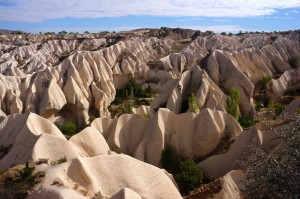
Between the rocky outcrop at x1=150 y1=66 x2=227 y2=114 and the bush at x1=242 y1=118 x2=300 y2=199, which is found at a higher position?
the bush at x1=242 y1=118 x2=300 y2=199

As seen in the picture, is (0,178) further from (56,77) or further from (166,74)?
(166,74)

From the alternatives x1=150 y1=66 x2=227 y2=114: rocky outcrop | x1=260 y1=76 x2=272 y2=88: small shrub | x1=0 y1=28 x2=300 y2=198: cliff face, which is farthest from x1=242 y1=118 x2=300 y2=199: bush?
x1=260 y1=76 x2=272 y2=88: small shrub

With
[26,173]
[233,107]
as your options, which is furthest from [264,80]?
[26,173]

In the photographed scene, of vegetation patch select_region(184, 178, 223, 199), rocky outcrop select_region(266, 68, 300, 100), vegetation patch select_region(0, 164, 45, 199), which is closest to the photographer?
vegetation patch select_region(0, 164, 45, 199)

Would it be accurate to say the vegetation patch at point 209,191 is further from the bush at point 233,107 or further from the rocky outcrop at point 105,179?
the bush at point 233,107

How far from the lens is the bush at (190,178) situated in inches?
712

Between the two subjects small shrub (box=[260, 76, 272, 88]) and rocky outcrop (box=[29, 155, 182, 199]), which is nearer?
rocky outcrop (box=[29, 155, 182, 199])

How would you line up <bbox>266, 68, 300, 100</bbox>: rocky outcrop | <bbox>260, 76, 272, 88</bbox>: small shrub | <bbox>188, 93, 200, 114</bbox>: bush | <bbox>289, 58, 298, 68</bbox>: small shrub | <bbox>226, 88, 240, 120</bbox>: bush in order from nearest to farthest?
1. <bbox>188, 93, 200, 114</bbox>: bush
2. <bbox>226, 88, 240, 120</bbox>: bush
3. <bbox>266, 68, 300, 100</bbox>: rocky outcrop
4. <bbox>260, 76, 272, 88</bbox>: small shrub
5. <bbox>289, 58, 298, 68</bbox>: small shrub

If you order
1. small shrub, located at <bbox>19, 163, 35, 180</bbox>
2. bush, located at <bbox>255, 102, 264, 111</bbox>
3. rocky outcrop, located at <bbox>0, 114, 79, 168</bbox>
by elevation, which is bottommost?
bush, located at <bbox>255, 102, 264, 111</bbox>

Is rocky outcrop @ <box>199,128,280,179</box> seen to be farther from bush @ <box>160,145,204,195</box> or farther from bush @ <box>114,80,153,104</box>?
bush @ <box>114,80,153,104</box>

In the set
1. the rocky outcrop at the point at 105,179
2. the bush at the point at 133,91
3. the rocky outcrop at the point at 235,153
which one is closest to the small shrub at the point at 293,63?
the bush at the point at 133,91

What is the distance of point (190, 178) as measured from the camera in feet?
59.2

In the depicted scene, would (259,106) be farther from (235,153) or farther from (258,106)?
(235,153)

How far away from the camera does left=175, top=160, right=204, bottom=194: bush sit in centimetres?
1808
